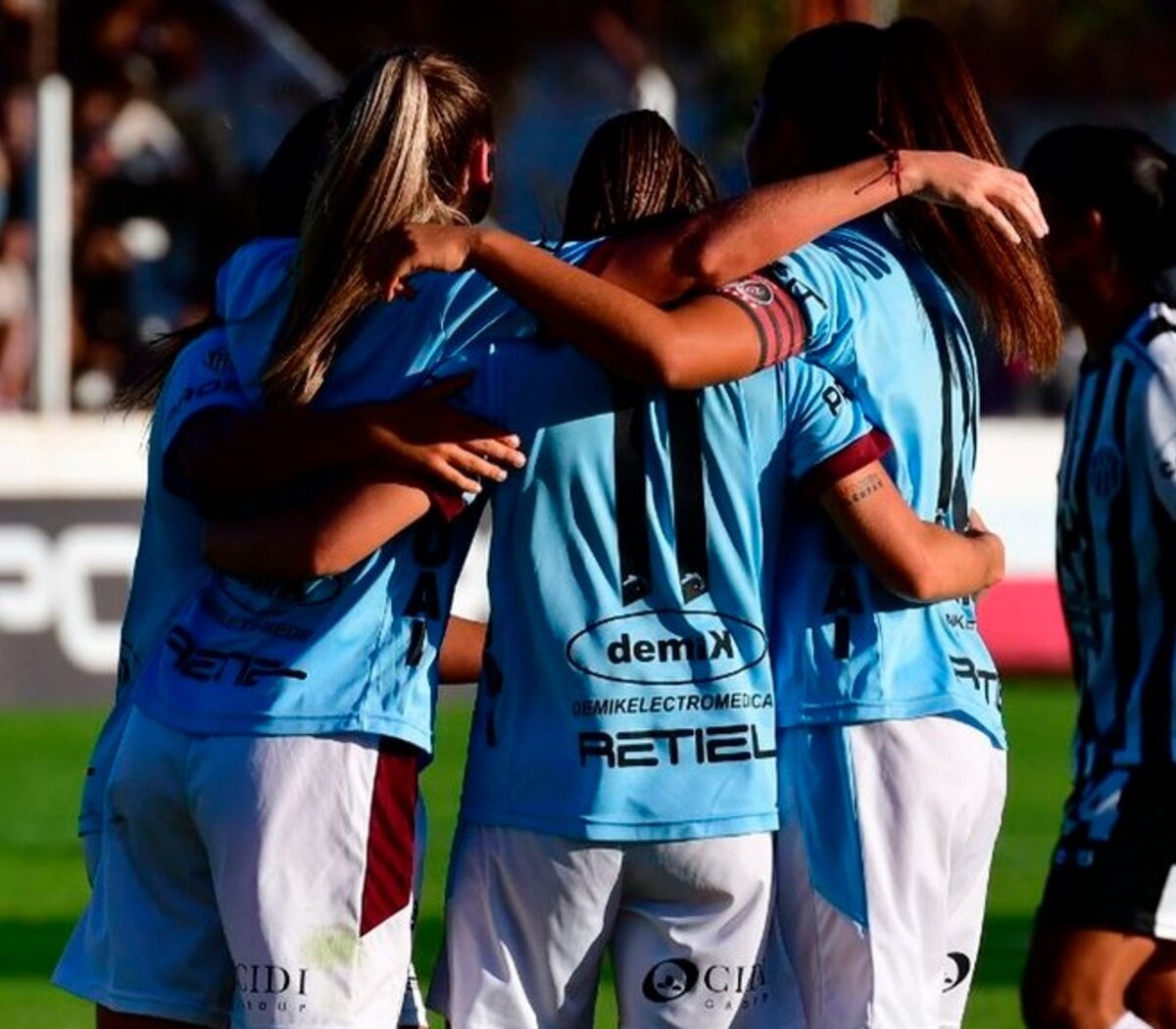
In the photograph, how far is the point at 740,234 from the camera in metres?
4.36

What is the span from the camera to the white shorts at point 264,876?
14.4 feet

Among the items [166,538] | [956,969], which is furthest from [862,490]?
[166,538]

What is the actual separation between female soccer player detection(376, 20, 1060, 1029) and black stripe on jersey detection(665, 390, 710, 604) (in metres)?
0.20

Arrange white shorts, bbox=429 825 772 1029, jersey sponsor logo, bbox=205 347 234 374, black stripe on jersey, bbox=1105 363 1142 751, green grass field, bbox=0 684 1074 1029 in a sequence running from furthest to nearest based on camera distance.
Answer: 1. green grass field, bbox=0 684 1074 1029
2. black stripe on jersey, bbox=1105 363 1142 751
3. jersey sponsor logo, bbox=205 347 234 374
4. white shorts, bbox=429 825 772 1029

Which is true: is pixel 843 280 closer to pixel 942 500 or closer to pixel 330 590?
pixel 942 500

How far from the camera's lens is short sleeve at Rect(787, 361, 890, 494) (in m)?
4.48

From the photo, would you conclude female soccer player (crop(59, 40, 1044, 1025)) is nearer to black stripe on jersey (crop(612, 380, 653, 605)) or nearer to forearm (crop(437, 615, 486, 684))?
black stripe on jersey (crop(612, 380, 653, 605))

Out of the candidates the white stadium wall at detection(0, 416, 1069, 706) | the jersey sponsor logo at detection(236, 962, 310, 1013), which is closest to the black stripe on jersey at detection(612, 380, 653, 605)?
the jersey sponsor logo at detection(236, 962, 310, 1013)

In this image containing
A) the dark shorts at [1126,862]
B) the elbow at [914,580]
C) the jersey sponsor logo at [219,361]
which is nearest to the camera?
the elbow at [914,580]

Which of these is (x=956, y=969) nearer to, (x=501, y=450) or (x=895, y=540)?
(x=895, y=540)

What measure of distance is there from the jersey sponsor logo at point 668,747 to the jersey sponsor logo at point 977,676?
43 cm

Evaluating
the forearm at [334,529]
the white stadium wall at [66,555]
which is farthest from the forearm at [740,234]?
the white stadium wall at [66,555]

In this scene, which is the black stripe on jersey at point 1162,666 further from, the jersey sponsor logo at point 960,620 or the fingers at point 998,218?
the fingers at point 998,218

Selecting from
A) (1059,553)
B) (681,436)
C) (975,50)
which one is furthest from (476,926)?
(975,50)
